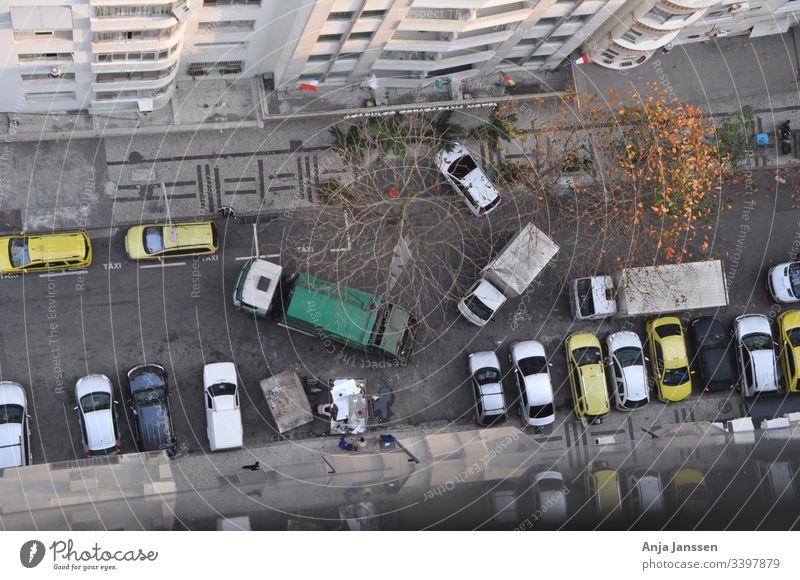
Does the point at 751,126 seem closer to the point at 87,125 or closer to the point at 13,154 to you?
the point at 87,125

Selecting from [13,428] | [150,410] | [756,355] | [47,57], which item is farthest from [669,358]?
[47,57]

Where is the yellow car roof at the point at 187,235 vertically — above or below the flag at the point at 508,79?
below

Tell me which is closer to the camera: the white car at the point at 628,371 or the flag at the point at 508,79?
the white car at the point at 628,371

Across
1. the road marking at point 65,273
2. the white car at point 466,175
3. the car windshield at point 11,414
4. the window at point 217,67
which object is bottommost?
the car windshield at point 11,414

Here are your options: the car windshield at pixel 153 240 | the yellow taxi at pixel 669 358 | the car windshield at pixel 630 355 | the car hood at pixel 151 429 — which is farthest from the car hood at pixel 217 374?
the yellow taxi at pixel 669 358

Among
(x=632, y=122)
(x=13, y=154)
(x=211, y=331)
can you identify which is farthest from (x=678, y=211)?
(x=13, y=154)

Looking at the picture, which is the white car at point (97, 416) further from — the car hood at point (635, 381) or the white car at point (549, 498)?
the car hood at point (635, 381)
